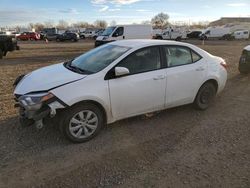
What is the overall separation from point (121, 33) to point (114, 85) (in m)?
16.7

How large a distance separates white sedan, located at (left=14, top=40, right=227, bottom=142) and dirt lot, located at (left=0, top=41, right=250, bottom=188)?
13.2 inches

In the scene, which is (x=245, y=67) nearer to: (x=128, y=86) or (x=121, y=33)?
(x=128, y=86)

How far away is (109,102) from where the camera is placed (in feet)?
14.6

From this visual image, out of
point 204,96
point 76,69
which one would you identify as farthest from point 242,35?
point 76,69

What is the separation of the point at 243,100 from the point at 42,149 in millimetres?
4949

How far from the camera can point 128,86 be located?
4.59 meters

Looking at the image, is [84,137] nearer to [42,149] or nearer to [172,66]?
[42,149]

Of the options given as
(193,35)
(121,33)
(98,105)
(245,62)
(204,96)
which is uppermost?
(98,105)

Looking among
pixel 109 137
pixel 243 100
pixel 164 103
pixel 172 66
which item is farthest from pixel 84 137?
pixel 243 100

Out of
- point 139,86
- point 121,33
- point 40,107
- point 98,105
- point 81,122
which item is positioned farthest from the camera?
point 121,33

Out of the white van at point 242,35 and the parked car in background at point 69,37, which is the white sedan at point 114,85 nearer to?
the parked car in background at point 69,37

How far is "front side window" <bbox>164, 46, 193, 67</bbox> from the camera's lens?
5.21 meters

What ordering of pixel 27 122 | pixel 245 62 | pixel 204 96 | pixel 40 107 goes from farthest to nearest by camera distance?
1. pixel 245 62
2. pixel 204 96
3. pixel 27 122
4. pixel 40 107

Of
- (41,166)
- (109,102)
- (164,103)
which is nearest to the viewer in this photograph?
(41,166)
